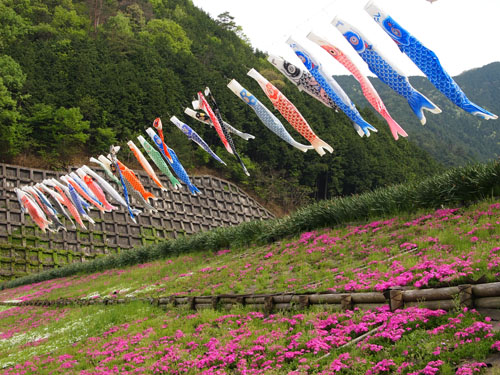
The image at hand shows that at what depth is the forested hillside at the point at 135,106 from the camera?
31.9 meters

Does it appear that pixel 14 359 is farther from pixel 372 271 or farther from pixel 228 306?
pixel 372 271

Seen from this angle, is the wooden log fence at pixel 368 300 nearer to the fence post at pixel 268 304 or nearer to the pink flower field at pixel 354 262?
the fence post at pixel 268 304

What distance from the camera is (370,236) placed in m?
9.62

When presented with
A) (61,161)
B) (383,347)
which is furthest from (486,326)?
(61,161)

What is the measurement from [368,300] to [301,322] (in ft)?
2.83

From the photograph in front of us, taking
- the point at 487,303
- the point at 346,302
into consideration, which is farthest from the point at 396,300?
the point at 487,303

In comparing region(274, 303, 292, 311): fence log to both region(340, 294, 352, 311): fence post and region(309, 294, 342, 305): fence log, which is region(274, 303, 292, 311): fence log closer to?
region(309, 294, 342, 305): fence log

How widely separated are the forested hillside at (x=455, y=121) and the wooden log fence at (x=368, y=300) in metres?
54.5

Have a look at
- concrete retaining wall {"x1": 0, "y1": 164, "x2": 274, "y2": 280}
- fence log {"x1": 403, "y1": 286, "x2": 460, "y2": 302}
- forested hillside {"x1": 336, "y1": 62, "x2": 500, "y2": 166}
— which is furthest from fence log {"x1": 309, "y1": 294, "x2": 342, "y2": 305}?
forested hillside {"x1": 336, "y1": 62, "x2": 500, "y2": 166}

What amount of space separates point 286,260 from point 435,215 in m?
3.13

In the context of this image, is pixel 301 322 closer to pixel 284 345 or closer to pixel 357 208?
pixel 284 345

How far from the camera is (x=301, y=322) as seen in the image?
5730 mm

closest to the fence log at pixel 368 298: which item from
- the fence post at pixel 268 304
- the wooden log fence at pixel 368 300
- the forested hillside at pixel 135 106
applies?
the wooden log fence at pixel 368 300

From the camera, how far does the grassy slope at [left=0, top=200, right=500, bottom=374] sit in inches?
171
